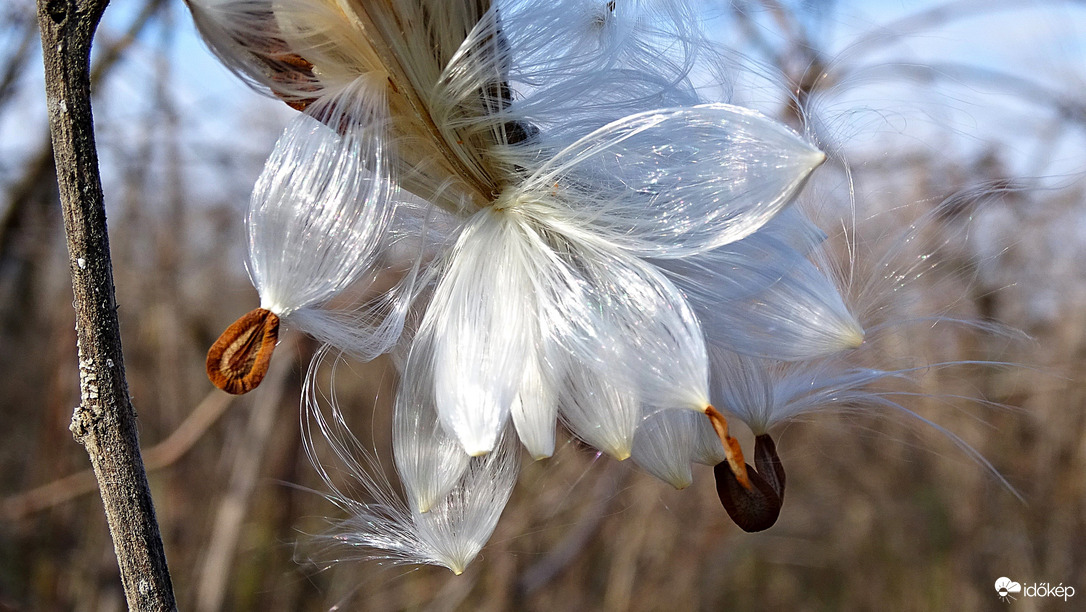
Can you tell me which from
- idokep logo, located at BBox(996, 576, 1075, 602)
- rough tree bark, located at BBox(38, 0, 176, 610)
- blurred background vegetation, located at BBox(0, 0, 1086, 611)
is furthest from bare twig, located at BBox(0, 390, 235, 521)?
idokep logo, located at BBox(996, 576, 1075, 602)

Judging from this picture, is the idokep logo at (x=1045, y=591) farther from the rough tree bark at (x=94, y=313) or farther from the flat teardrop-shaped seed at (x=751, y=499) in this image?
the rough tree bark at (x=94, y=313)

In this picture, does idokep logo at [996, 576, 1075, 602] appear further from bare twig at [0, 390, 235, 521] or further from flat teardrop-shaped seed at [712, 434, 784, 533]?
flat teardrop-shaped seed at [712, 434, 784, 533]

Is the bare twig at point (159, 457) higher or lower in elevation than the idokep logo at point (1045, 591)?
higher

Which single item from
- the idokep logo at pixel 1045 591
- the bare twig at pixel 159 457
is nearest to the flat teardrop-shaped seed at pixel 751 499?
the bare twig at pixel 159 457

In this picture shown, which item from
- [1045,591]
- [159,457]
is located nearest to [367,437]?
[159,457]

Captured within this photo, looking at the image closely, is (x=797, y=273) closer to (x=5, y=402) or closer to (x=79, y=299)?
(x=79, y=299)

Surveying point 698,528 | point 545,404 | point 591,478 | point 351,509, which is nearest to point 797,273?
point 545,404
